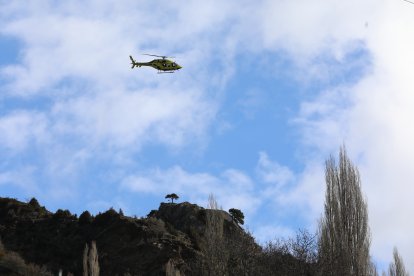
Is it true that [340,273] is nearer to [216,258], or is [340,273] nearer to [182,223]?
[216,258]

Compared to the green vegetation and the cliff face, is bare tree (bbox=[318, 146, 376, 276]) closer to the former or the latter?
the green vegetation

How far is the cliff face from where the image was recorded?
35750 millimetres

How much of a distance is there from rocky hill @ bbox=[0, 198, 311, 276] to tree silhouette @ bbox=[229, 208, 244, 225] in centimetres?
526

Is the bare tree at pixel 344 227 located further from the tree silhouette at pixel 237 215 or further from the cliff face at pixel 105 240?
the tree silhouette at pixel 237 215

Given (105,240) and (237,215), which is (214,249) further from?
(237,215)

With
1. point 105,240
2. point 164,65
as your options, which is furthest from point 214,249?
point 164,65

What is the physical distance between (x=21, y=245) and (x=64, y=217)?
15.2 feet

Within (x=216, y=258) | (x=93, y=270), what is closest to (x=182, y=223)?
(x=216, y=258)

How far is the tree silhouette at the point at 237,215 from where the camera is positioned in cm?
4944

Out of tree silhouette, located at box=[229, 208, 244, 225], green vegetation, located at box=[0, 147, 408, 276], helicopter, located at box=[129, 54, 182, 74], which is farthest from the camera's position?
tree silhouette, located at box=[229, 208, 244, 225]

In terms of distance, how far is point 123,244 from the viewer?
124 ft

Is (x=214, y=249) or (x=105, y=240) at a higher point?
(x=105, y=240)

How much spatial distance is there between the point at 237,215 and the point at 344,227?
14957 millimetres

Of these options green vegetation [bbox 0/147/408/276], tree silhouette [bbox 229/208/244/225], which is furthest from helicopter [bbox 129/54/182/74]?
tree silhouette [bbox 229/208/244/225]
